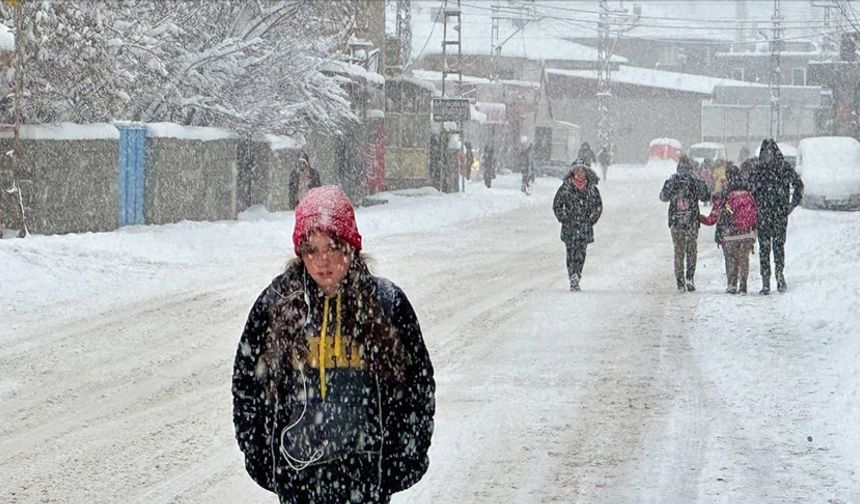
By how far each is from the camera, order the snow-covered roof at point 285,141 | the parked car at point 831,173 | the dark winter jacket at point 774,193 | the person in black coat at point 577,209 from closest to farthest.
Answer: the dark winter jacket at point 774,193 → the person in black coat at point 577,209 → the snow-covered roof at point 285,141 → the parked car at point 831,173

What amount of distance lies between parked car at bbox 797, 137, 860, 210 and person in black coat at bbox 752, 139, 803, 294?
18482mm

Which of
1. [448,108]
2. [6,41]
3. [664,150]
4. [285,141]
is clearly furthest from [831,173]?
[664,150]

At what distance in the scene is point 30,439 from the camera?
8031 millimetres

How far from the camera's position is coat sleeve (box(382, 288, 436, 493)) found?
3.85 metres

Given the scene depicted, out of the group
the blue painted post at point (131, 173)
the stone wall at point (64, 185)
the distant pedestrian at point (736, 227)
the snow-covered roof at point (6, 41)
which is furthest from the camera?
the blue painted post at point (131, 173)

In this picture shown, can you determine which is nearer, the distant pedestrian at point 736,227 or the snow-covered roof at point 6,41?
the distant pedestrian at point 736,227

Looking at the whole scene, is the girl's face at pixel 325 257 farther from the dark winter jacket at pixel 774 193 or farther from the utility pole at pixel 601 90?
the utility pole at pixel 601 90

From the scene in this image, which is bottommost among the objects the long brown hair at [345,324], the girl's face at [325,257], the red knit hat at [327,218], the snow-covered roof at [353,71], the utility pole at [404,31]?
the long brown hair at [345,324]

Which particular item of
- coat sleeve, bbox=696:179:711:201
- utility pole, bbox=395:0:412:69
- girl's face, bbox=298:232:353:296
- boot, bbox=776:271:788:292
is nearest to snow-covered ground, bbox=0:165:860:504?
boot, bbox=776:271:788:292

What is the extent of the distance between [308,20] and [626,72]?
69619 mm

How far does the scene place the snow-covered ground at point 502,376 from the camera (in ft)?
23.9

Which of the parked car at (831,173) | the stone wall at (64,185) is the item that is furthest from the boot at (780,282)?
the parked car at (831,173)

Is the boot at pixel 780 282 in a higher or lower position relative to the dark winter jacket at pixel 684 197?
lower

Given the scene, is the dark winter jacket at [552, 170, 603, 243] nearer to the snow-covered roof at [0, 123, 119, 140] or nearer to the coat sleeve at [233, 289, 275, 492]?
the snow-covered roof at [0, 123, 119, 140]
